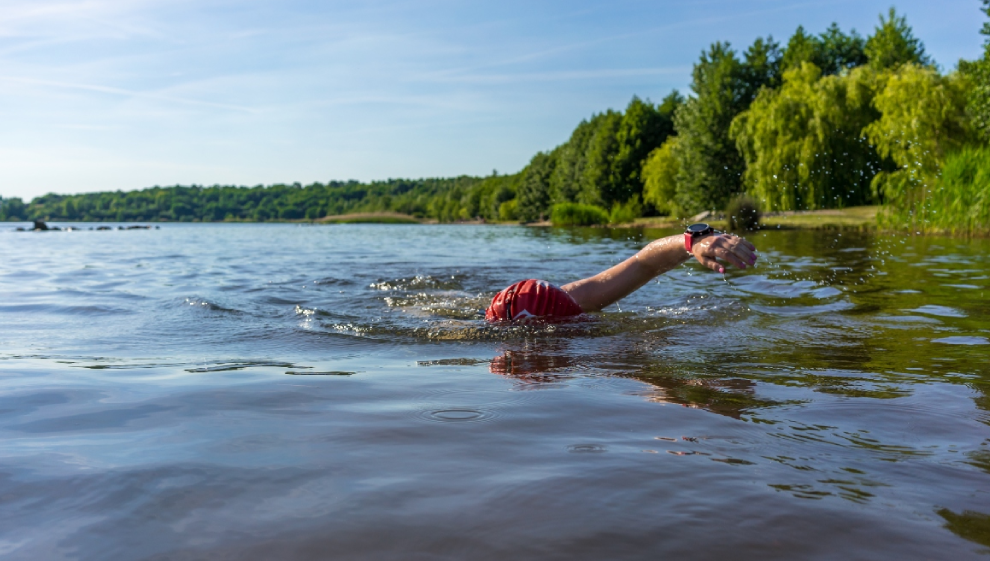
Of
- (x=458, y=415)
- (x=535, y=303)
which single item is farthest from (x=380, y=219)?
(x=458, y=415)

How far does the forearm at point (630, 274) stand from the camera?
4793 millimetres

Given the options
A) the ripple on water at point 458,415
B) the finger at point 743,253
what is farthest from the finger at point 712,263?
the ripple on water at point 458,415

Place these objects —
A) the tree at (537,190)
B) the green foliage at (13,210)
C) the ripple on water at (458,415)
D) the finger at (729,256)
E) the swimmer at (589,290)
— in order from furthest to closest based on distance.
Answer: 1. the green foliage at (13,210)
2. the tree at (537,190)
3. the swimmer at (589,290)
4. the finger at (729,256)
5. the ripple on water at (458,415)

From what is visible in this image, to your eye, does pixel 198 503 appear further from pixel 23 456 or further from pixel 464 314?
pixel 464 314

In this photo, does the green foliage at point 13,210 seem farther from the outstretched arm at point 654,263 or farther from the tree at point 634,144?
the outstretched arm at point 654,263

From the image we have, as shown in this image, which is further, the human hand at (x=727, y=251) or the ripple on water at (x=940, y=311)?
the ripple on water at (x=940, y=311)

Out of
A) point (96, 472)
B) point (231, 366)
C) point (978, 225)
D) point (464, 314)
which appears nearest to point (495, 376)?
point (231, 366)

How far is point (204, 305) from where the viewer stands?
702cm

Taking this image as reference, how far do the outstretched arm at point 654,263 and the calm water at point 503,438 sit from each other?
0.32 metres

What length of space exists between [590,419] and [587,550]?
114cm

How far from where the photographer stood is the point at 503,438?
7.92 ft

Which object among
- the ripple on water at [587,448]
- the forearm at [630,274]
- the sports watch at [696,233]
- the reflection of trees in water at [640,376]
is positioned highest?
the sports watch at [696,233]

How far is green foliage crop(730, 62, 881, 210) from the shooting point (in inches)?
1207

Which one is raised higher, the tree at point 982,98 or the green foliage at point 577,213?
the tree at point 982,98
